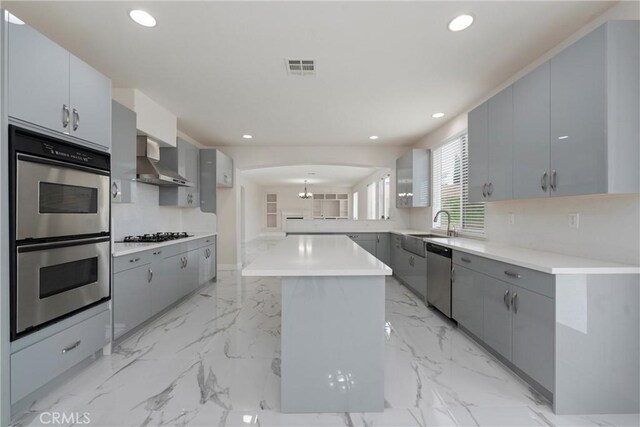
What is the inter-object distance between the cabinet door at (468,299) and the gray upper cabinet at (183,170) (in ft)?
12.5

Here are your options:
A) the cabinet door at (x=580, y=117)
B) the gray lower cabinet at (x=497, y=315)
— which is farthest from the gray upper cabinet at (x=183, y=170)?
the cabinet door at (x=580, y=117)

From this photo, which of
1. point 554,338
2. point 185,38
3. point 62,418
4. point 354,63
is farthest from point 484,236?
point 62,418

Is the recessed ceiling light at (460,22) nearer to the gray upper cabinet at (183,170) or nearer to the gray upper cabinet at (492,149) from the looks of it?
the gray upper cabinet at (492,149)

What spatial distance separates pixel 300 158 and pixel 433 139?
2.50m

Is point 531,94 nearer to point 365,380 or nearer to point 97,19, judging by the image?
point 365,380

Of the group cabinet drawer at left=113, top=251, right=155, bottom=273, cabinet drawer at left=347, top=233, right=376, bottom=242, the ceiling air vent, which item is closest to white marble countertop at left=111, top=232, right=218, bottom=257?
cabinet drawer at left=113, top=251, right=155, bottom=273

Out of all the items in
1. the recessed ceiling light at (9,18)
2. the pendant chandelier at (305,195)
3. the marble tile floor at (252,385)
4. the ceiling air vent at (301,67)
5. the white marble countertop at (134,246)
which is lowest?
the marble tile floor at (252,385)

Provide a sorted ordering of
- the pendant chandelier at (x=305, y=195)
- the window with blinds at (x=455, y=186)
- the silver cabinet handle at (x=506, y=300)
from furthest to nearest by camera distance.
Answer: the pendant chandelier at (x=305, y=195), the window with blinds at (x=455, y=186), the silver cabinet handle at (x=506, y=300)

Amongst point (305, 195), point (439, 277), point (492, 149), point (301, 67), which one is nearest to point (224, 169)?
point (301, 67)

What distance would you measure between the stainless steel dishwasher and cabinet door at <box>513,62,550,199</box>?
101 cm

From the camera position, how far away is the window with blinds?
367 cm

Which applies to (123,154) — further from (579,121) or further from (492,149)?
(579,121)

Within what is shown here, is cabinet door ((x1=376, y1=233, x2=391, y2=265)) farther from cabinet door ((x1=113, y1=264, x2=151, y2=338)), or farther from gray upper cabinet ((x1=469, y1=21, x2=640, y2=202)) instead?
cabinet door ((x1=113, y1=264, x2=151, y2=338))

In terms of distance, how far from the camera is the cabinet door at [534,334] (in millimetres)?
1737
